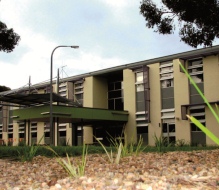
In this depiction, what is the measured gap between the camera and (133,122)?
32.0 m

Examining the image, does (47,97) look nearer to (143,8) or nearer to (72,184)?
(143,8)

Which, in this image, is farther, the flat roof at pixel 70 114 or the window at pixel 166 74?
the window at pixel 166 74

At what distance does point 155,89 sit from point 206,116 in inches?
211

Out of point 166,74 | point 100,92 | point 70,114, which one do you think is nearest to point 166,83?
point 166,74

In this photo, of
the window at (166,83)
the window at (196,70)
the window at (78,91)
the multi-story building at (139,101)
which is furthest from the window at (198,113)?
the window at (78,91)

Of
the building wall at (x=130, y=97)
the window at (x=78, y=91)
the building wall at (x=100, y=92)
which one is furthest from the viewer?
the window at (x=78, y=91)

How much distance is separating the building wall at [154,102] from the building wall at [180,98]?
1732 mm

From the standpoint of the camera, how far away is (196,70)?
2788 centimetres

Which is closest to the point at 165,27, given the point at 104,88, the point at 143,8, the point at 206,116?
the point at 143,8

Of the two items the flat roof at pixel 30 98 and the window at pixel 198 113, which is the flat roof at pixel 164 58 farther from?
the flat roof at pixel 30 98

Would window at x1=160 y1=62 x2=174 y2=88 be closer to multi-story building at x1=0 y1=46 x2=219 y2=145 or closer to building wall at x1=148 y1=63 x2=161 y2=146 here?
multi-story building at x1=0 y1=46 x2=219 y2=145

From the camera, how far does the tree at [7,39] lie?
54.5 feet

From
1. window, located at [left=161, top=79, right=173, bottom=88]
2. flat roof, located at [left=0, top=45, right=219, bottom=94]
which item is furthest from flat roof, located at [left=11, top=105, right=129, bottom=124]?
window, located at [left=161, top=79, right=173, bottom=88]

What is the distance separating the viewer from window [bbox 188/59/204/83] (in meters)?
27.6
